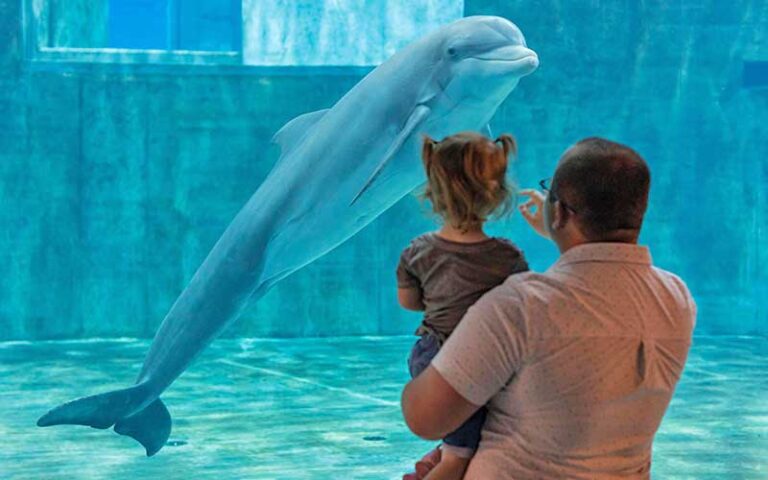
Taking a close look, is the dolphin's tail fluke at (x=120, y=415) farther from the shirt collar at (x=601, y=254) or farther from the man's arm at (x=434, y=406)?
the shirt collar at (x=601, y=254)

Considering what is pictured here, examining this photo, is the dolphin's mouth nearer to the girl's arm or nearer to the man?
the girl's arm

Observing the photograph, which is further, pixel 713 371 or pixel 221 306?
pixel 713 371

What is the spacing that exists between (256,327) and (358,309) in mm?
1640

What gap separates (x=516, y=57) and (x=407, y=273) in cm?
384

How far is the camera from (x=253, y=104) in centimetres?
1526

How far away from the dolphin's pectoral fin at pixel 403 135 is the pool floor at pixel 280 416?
2273 millimetres

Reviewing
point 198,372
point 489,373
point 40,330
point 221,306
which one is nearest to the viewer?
point 489,373

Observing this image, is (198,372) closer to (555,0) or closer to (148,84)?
(148,84)

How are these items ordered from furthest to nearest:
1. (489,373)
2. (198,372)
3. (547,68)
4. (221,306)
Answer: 1. (547,68)
2. (198,372)
3. (221,306)
4. (489,373)

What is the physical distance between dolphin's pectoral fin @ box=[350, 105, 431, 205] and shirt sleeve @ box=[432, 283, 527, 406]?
364 centimetres

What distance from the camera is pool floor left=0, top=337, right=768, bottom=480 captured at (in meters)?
7.10

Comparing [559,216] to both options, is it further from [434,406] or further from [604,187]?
[434,406]

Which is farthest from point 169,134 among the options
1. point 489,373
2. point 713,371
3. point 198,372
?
point 489,373

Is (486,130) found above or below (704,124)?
above
